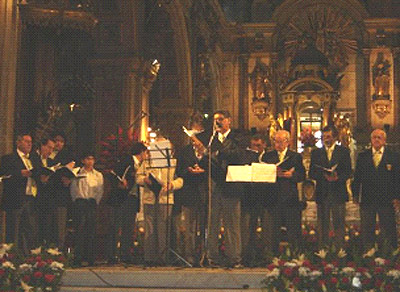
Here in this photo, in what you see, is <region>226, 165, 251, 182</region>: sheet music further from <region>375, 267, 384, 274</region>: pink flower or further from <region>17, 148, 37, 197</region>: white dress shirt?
<region>17, 148, 37, 197</region>: white dress shirt

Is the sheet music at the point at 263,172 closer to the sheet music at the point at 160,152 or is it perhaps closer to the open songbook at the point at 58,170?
the sheet music at the point at 160,152

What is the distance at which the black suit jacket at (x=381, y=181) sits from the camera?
9344 millimetres

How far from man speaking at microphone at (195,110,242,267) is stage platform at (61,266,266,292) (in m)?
0.61

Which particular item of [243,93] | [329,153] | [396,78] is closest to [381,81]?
[396,78]

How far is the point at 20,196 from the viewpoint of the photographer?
9711 mm

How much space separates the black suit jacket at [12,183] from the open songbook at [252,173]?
274cm

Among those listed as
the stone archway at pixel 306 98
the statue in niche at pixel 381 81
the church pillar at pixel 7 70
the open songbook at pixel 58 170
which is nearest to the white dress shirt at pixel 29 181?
the open songbook at pixel 58 170

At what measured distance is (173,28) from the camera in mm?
20672

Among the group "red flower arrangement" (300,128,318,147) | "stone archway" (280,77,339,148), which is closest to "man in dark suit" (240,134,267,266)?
"red flower arrangement" (300,128,318,147)

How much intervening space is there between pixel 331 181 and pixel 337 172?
0.48 feet

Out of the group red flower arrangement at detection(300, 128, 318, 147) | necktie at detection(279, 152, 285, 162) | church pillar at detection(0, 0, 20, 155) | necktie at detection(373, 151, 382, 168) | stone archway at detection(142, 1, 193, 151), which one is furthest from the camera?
stone archway at detection(142, 1, 193, 151)

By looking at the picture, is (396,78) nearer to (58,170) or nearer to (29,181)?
(58,170)

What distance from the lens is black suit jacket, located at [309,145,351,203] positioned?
32.0 ft

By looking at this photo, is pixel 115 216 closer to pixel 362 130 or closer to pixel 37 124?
pixel 37 124
